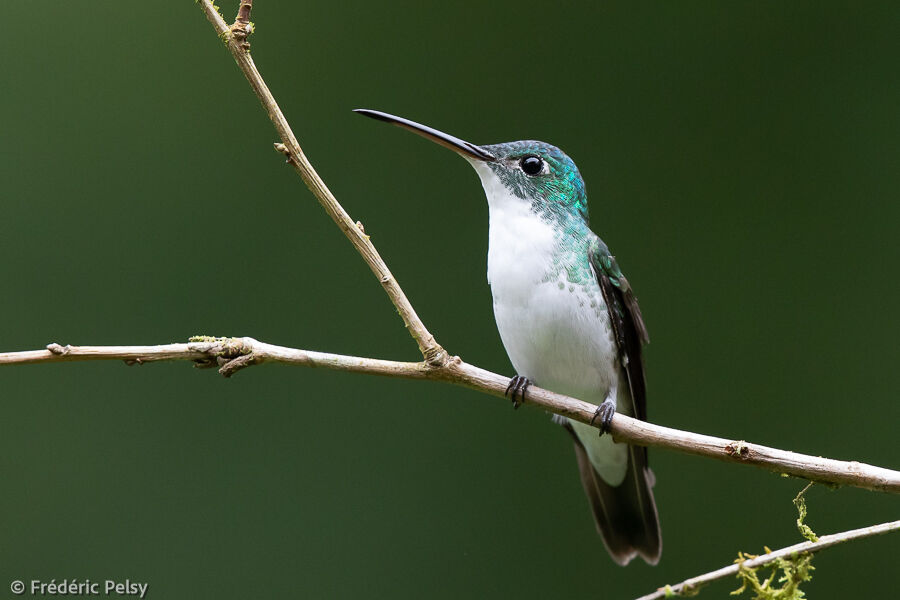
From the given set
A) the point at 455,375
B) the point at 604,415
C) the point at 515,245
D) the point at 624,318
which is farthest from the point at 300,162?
the point at 624,318

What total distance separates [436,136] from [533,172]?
1.10ft

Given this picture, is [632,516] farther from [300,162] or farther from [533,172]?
[300,162]

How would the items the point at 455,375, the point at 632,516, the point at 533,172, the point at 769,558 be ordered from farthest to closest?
1. the point at 632,516
2. the point at 533,172
3. the point at 455,375
4. the point at 769,558

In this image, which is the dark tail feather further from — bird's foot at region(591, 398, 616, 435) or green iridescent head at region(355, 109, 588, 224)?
green iridescent head at region(355, 109, 588, 224)

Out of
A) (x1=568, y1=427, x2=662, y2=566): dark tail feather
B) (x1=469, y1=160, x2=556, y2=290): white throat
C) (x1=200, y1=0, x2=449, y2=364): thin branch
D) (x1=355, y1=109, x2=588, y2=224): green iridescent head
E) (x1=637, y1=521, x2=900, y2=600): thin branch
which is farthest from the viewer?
(x1=568, y1=427, x2=662, y2=566): dark tail feather

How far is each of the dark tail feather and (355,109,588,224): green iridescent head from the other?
868mm

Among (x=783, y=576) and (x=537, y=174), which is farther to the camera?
(x=537, y=174)

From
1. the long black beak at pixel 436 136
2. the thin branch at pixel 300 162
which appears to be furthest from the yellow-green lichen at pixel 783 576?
the long black beak at pixel 436 136

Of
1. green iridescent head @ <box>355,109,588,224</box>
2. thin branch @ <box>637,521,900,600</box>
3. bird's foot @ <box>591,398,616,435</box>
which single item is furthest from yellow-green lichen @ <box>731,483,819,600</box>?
green iridescent head @ <box>355,109,588,224</box>

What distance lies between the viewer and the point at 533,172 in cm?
263

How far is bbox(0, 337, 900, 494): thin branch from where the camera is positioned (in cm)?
170

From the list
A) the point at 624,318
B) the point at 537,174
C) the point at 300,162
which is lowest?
the point at 300,162

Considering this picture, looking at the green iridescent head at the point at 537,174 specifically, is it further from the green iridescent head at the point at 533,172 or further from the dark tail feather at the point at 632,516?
the dark tail feather at the point at 632,516

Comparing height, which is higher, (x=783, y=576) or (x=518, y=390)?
(x=518, y=390)
